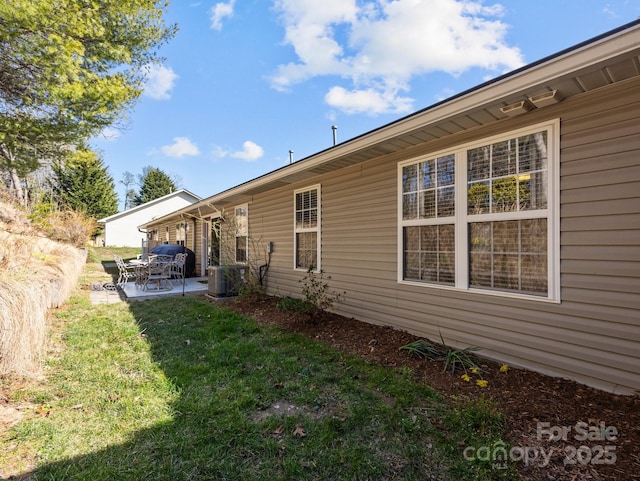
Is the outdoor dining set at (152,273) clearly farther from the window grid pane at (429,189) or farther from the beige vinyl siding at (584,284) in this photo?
the beige vinyl siding at (584,284)

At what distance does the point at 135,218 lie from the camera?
28.8 m

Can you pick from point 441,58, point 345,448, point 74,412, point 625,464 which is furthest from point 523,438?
point 441,58

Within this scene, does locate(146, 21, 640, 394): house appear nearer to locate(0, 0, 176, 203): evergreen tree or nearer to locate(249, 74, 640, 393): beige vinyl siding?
locate(249, 74, 640, 393): beige vinyl siding

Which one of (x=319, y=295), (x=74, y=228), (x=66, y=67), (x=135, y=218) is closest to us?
(x=319, y=295)

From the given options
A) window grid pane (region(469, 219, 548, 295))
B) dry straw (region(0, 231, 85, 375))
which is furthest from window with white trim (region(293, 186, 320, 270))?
dry straw (region(0, 231, 85, 375))

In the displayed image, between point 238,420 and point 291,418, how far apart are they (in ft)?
1.35

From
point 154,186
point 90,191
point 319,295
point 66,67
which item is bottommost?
point 319,295

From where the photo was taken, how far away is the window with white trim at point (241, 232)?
8711 millimetres

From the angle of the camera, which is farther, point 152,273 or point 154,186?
point 154,186

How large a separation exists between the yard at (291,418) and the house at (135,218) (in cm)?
2766


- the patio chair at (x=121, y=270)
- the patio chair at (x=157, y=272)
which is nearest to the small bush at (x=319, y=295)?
the patio chair at (x=157, y=272)

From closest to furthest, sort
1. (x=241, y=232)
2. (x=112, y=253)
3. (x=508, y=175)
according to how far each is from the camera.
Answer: (x=508, y=175) < (x=241, y=232) < (x=112, y=253)

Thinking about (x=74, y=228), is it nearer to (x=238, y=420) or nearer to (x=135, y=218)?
(x=238, y=420)

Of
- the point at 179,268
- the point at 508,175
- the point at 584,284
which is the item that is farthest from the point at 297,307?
the point at 179,268
